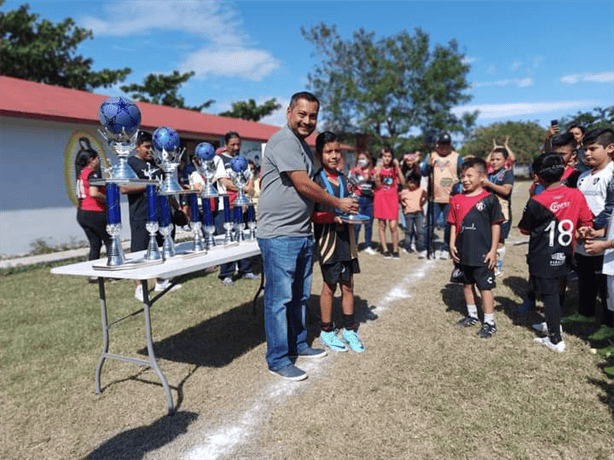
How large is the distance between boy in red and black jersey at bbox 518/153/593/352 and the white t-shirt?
287 mm

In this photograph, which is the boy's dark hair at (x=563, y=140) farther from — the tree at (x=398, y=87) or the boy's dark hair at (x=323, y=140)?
the tree at (x=398, y=87)

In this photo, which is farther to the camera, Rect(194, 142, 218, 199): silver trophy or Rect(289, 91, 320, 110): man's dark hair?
A: Rect(194, 142, 218, 199): silver trophy

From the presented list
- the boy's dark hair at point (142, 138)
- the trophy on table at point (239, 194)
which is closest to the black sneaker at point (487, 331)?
the trophy on table at point (239, 194)

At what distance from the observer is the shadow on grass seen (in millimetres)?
2422

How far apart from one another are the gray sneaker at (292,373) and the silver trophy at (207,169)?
5.22 feet

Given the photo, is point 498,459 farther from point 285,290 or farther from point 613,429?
point 285,290

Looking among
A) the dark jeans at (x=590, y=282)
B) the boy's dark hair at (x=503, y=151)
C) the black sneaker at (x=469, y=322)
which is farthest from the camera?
the boy's dark hair at (x=503, y=151)

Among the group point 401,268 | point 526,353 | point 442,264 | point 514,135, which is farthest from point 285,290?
point 514,135

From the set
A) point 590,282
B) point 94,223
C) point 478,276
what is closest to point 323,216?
point 478,276

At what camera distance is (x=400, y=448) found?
2379mm

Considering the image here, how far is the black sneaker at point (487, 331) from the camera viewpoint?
388cm

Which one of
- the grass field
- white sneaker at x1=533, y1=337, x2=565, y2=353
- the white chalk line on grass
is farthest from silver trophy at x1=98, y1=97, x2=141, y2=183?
white sneaker at x1=533, y1=337, x2=565, y2=353

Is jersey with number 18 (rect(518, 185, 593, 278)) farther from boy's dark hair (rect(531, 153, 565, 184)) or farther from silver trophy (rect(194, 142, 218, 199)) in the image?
silver trophy (rect(194, 142, 218, 199))

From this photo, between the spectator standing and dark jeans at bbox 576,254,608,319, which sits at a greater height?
the spectator standing
